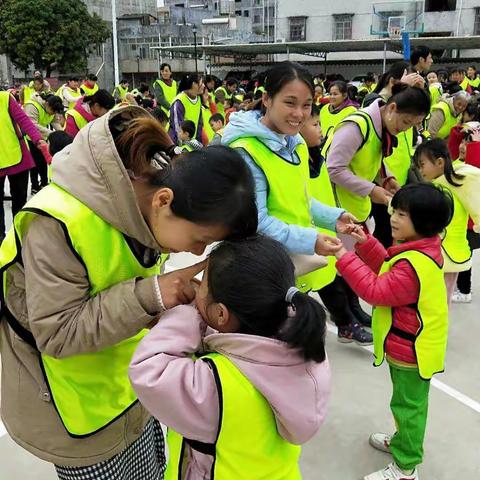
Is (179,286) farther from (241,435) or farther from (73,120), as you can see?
(73,120)

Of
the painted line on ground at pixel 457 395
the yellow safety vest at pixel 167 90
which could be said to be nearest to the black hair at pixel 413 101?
the painted line on ground at pixel 457 395

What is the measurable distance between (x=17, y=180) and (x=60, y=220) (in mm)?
4182

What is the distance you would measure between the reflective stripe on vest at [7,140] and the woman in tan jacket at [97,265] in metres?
3.68

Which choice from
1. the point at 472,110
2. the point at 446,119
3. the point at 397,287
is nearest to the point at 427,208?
the point at 397,287

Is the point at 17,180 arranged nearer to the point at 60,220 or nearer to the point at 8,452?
the point at 8,452

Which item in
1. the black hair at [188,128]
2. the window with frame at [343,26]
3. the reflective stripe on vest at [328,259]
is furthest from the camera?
the window with frame at [343,26]

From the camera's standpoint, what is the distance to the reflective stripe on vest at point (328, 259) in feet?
7.26

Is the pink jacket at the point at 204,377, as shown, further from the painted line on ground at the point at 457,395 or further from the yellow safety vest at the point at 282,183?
the painted line on ground at the point at 457,395

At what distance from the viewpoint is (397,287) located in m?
1.85

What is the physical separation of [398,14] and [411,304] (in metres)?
30.7

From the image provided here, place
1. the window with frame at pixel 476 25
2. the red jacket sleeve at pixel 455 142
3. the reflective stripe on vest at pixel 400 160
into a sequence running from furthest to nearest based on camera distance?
the window with frame at pixel 476 25 → the red jacket sleeve at pixel 455 142 → the reflective stripe on vest at pixel 400 160

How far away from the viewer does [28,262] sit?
1.02 m

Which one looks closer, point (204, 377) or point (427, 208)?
point (204, 377)

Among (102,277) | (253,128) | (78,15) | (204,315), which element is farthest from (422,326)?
(78,15)
